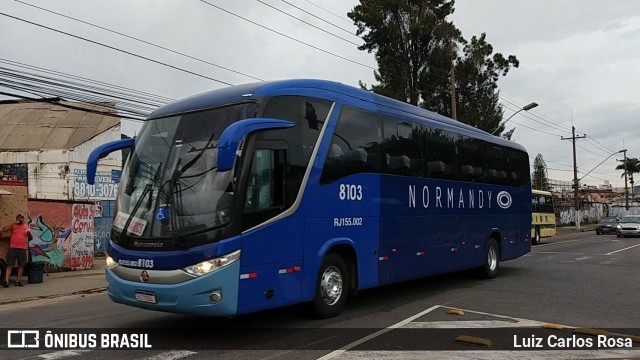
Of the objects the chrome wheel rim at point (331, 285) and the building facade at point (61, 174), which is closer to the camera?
the chrome wheel rim at point (331, 285)

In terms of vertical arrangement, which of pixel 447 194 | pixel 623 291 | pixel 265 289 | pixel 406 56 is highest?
pixel 406 56

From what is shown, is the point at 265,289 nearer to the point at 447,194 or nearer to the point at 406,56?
the point at 447,194

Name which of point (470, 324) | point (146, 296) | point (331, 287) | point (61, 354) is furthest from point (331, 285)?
point (61, 354)

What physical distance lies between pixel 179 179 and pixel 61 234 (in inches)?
469

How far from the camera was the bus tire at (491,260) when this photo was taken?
44.0ft

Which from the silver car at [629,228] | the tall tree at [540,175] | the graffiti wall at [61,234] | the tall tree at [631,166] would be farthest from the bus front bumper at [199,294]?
the tall tree at [631,166]

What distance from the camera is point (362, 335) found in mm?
7184

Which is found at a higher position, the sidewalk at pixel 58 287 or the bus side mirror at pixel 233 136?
the bus side mirror at pixel 233 136

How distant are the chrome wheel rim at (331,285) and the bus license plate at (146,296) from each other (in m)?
2.50

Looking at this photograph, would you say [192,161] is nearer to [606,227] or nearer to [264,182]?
[264,182]

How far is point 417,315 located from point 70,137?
Result: 21.7 metres

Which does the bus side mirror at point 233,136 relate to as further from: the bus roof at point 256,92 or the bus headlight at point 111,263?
the bus headlight at point 111,263

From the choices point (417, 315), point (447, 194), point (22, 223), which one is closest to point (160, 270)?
point (417, 315)

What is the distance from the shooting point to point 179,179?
6707mm
